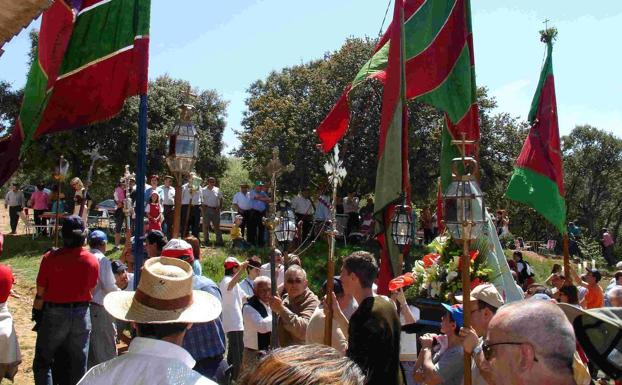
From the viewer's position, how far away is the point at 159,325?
3.21 metres

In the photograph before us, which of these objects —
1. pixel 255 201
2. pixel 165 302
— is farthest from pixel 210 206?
pixel 165 302

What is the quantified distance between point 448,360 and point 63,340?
384 centimetres

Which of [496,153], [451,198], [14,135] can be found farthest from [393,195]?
[496,153]

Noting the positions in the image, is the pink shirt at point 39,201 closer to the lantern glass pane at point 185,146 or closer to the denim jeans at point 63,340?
the denim jeans at point 63,340

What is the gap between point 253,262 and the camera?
9.05 metres

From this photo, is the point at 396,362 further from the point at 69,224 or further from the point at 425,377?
the point at 69,224

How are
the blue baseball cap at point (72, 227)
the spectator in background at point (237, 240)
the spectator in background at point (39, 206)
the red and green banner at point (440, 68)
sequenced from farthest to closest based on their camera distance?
the spectator in background at point (39, 206) < the spectator in background at point (237, 240) < the red and green banner at point (440, 68) < the blue baseball cap at point (72, 227)

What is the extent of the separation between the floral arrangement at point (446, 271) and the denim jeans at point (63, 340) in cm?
347

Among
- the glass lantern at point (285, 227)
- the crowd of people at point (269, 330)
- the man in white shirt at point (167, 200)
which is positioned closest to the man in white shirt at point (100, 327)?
the crowd of people at point (269, 330)

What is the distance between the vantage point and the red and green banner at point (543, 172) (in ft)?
30.9

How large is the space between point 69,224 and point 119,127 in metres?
22.5

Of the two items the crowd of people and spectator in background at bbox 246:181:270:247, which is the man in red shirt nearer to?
the crowd of people

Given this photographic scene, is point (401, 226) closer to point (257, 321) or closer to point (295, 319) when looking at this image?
point (257, 321)

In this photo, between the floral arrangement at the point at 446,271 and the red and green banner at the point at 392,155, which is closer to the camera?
the red and green banner at the point at 392,155
